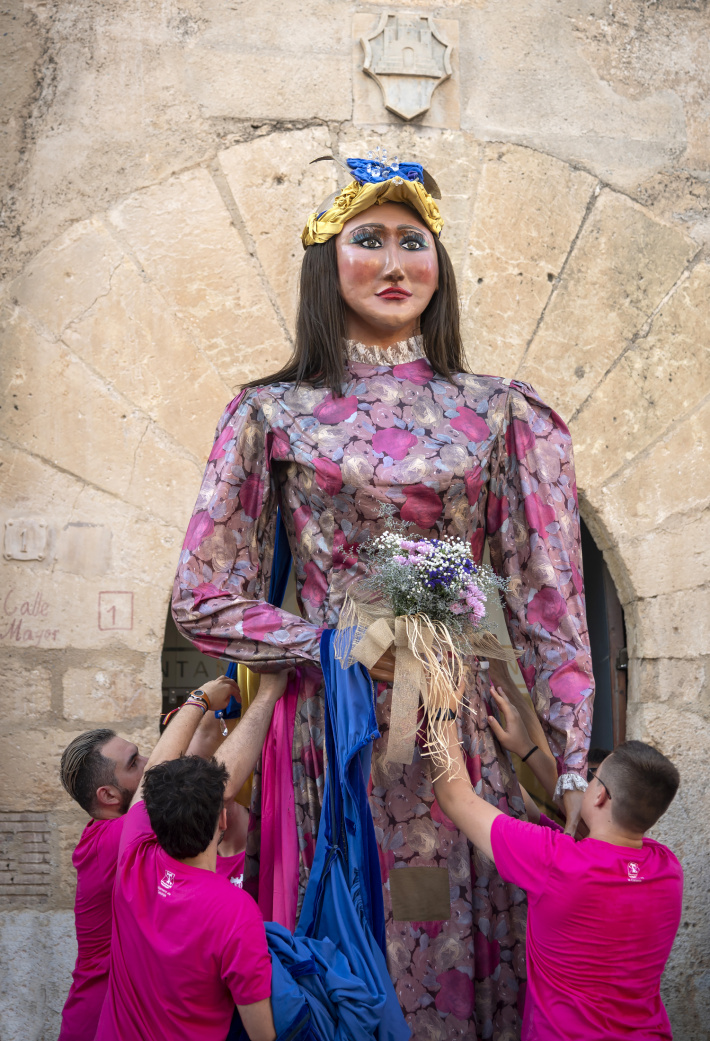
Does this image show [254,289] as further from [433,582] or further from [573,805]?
[573,805]

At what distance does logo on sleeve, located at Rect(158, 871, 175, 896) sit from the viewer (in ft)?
6.34

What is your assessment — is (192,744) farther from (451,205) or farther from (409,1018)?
(451,205)

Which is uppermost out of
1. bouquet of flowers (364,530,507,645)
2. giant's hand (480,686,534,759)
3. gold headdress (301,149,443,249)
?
gold headdress (301,149,443,249)

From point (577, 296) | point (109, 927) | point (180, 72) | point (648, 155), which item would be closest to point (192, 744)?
point (109, 927)

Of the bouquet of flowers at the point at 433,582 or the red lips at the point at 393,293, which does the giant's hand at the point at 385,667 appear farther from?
the red lips at the point at 393,293

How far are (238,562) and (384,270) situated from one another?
696 mm

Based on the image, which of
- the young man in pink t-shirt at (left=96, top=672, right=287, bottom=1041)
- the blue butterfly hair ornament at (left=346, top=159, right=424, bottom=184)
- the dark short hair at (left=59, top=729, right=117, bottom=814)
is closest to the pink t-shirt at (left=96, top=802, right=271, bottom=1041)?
the young man in pink t-shirt at (left=96, top=672, right=287, bottom=1041)

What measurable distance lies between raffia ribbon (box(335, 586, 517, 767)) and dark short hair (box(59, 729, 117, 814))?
0.89 meters

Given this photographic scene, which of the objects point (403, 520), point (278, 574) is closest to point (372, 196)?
point (403, 520)

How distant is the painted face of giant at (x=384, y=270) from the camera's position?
2.25 metres

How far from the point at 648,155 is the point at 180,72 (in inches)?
63.6

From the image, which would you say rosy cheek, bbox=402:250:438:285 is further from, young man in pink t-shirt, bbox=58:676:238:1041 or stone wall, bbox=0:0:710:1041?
stone wall, bbox=0:0:710:1041

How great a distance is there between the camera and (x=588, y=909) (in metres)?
1.95

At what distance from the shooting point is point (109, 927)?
7.66 feet
